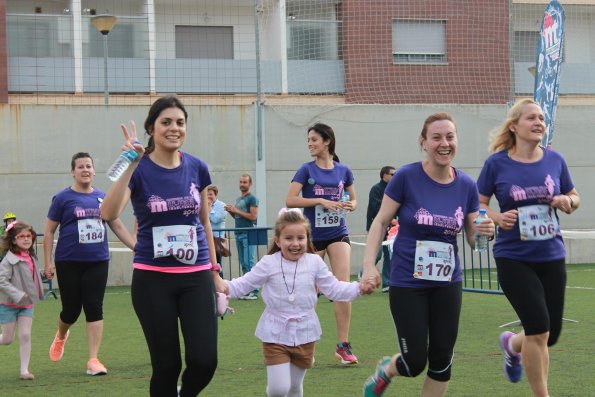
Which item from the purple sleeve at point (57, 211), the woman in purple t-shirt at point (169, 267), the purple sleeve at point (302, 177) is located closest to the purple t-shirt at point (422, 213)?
the woman in purple t-shirt at point (169, 267)

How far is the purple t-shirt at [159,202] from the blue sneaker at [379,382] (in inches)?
54.3

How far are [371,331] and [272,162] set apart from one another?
8.39 m

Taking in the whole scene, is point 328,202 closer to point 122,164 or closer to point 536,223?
point 536,223

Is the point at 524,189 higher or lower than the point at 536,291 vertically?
higher

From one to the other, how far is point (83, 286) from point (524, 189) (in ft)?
13.6

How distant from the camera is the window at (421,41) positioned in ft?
75.9

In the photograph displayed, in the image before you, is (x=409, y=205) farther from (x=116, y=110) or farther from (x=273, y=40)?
(x=273, y=40)

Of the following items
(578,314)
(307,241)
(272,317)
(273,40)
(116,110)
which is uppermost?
(273,40)

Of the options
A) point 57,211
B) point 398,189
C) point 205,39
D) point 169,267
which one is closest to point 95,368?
point 57,211

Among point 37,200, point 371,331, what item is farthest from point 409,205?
point 37,200

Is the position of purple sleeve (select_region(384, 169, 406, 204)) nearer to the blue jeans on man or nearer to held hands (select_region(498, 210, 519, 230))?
held hands (select_region(498, 210, 519, 230))

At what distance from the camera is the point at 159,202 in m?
6.12

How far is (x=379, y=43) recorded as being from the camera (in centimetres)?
2367

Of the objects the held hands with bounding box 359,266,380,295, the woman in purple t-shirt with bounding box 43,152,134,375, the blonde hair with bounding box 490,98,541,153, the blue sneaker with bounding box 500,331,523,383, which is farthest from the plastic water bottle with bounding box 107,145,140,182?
the woman in purple t-shirt with bounding box 43,152,134,375
